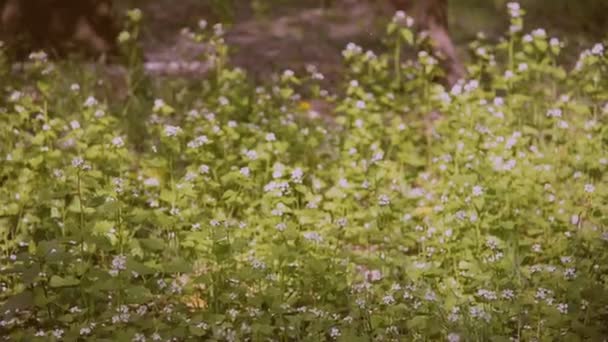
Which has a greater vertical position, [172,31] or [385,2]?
[385,2]

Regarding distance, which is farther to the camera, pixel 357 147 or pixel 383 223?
pixel 357 147

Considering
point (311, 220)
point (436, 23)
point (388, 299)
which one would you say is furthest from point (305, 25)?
point (388, 299)

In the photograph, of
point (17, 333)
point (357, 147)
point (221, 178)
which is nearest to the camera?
point (17, 333)

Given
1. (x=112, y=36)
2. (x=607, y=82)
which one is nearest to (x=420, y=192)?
(x=607, y=82)

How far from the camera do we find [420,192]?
5250mm

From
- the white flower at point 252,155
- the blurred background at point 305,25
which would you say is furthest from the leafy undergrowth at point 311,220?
the blurred background at point 305,25

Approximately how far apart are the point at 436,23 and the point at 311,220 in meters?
3.43

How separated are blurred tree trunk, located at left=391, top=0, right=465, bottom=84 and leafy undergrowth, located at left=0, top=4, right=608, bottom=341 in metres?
0.69

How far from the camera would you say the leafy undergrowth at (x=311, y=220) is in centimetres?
404

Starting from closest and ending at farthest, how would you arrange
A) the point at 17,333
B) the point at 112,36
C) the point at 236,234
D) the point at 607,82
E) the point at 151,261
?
the point at 17,333 < the point at 151,261 < the point at 236,234 < the point at 607,82 < the point at 112,36

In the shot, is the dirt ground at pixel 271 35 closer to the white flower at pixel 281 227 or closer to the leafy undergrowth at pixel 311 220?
the leafy undergrowth at pixel 311 220

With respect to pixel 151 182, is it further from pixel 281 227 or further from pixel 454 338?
pixel 454 338

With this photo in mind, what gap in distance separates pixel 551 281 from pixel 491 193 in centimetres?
101

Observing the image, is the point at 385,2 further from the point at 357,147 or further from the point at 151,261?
the point at 151,261
